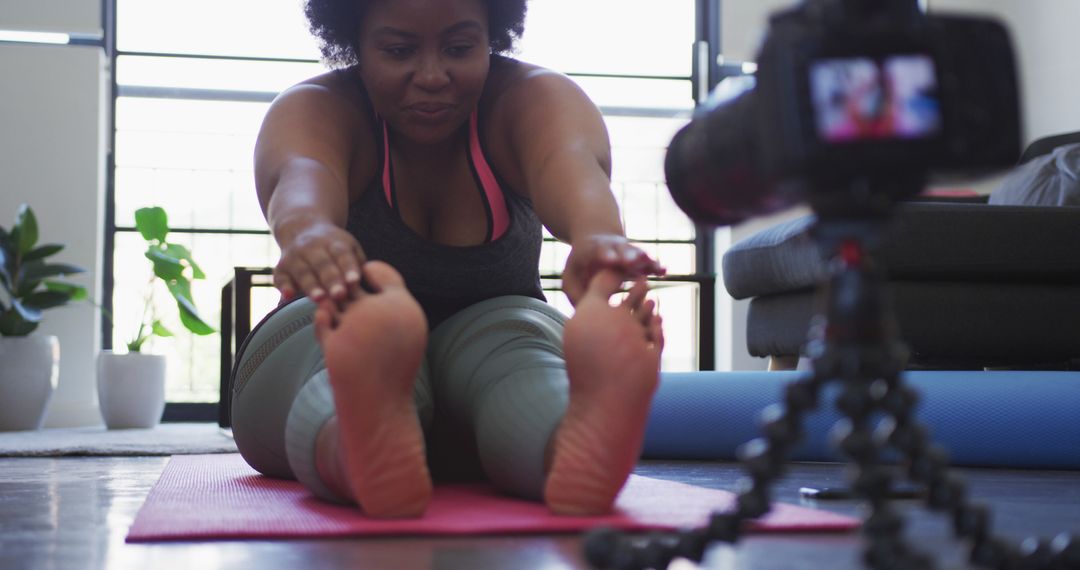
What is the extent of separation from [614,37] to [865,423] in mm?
4117

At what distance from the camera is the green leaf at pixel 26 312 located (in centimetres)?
352

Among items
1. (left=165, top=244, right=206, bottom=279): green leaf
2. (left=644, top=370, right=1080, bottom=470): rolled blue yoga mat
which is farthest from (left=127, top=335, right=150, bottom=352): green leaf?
(left=644, top=370, right=1080, bottom=470): rolled blue yoga mat

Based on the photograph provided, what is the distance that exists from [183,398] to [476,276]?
3.22m

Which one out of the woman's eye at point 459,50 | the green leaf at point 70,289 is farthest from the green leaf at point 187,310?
the woman's eye at point 459,50

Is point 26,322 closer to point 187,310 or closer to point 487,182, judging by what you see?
point 187,310

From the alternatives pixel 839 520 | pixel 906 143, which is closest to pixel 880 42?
pixel 906 143

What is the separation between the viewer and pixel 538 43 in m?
4.33

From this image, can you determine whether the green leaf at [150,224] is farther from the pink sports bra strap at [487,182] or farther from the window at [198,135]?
the pink sports bra strap at [487,182]

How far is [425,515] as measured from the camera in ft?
3.00

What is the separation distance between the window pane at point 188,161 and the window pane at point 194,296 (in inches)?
2.7

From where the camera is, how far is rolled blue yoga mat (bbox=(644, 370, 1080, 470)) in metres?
1.66

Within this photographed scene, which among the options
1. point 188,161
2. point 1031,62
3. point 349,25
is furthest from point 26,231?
point 1031,62

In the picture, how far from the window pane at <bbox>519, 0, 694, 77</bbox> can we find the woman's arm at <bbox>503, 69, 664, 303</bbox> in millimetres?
3117

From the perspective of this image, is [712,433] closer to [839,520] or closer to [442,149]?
[442,149]
